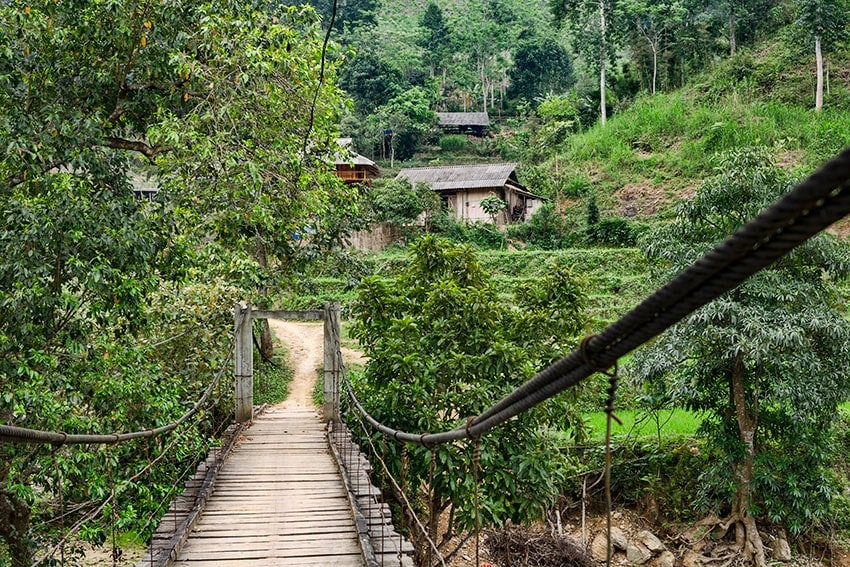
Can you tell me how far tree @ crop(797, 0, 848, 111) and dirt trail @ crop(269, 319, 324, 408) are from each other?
729 inches

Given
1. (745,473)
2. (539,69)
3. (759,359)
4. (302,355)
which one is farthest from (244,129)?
(539,69)

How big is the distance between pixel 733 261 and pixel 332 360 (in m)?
7.33

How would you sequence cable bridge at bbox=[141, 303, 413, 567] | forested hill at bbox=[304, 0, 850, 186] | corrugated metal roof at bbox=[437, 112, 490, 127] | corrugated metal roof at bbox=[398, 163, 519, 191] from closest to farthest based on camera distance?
cable bridge at bbox=[141, 303, 413, 567] → forested hill at bbox=[304, 0, 850, 186] → corrugated metal roof at bbox=[398, 163, 519, 191] → corrugated metal roof at bbox=[437, 112, 490, 127]

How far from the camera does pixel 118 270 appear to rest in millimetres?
4879

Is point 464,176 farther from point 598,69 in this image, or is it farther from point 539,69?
point 539,69

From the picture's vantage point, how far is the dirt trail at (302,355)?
506 inches

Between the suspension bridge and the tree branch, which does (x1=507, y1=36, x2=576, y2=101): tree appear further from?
the tree branch

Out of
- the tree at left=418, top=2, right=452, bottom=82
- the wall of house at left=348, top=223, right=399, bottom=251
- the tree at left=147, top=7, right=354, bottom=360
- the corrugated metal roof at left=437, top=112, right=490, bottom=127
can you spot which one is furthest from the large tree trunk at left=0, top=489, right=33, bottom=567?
the tree at left=418, top=2, right=452, bottom=82

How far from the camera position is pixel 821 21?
2242cm

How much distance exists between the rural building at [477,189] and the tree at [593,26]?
5.47 meters

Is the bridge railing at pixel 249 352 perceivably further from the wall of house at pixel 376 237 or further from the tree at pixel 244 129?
the wall of house at pixel 376 237

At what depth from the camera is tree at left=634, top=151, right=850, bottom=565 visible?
752cm

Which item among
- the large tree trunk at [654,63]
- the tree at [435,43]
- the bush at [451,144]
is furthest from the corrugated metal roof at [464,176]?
the tree at [435,43]

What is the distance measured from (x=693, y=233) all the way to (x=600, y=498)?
423cm
